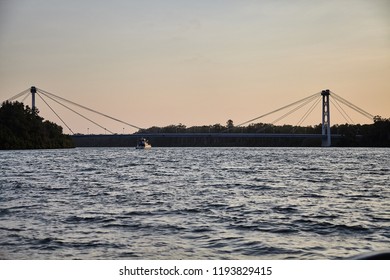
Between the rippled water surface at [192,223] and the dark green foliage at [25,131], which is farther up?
the dark green foliage at [25,131]

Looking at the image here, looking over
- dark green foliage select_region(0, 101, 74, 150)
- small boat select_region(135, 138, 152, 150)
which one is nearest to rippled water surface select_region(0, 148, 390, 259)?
dark green foliage select_region(0, 101, 74, 150)

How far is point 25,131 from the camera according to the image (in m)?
50.2

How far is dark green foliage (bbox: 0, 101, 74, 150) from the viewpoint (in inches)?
1818

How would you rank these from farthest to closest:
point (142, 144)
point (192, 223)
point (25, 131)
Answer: point (142, 144) → point (25, 131) → point (192, 223)

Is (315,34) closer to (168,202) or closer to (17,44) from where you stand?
(17,44)

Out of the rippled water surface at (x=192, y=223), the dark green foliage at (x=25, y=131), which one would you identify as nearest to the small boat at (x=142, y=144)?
the dark green foliage at (x=25, y=131)

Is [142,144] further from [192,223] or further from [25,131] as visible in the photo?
[192,223]

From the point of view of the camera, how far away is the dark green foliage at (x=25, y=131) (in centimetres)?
4617

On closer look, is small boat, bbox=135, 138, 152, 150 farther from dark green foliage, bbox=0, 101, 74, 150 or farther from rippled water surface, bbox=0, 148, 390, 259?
rippled water surface, bbox=0, 148, 390, 259

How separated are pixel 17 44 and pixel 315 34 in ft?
9.55

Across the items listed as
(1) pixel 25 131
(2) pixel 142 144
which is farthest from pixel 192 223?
(2) pixel 142 144

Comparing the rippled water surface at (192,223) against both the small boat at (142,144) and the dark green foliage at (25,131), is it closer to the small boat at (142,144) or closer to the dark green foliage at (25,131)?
the dark green foliage at (25,131)

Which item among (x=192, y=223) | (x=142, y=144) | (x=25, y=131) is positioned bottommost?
(x=192, y=223)
